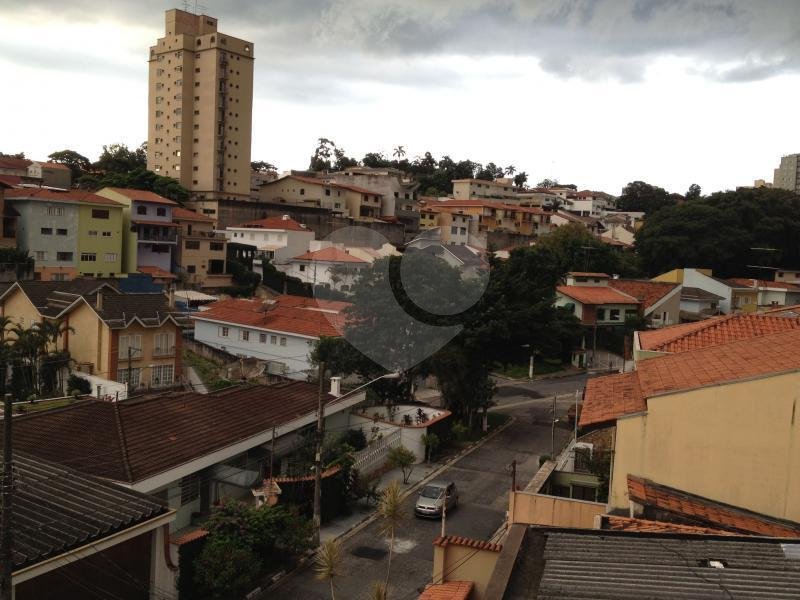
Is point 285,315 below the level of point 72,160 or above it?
below

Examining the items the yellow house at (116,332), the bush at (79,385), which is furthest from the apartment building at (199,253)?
the bush at (79,385)

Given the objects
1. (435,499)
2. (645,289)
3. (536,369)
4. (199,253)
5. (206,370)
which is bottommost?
(435,499)

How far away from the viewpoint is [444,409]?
2398 centimetres

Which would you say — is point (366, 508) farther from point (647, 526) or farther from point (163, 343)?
point (163, 343)

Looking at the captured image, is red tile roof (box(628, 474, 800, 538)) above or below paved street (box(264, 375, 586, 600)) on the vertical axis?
above

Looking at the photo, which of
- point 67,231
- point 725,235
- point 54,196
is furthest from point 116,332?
point 725,235

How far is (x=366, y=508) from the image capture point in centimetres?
1712

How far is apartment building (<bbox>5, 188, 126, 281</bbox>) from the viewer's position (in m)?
39.7

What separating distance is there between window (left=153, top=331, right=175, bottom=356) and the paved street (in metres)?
12.6

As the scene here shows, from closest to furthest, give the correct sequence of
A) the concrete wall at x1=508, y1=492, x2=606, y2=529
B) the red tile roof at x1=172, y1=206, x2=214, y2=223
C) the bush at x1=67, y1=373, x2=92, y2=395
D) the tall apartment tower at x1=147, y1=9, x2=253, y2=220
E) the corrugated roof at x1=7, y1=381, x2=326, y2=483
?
the concrete wall at x1=508, y1=492, x2=606, y2=529
the corrugated roof at x1=7, y1=381, x2=326, y2=483
the bush at x1=67, y1=373, x2=92, y2=395
the red tile roof at x1=172, y1=206, x2=214, y2=223
the tall apartment tower at x1=147, y1=9, x2=253, y2=220

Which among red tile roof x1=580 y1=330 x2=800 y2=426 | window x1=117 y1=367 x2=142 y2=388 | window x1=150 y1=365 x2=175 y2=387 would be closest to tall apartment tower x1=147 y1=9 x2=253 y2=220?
window x1=150 y1=365 x2=175 y2=387

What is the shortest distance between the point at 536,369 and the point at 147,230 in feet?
84.6

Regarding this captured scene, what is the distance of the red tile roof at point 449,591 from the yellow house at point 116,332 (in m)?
17.5

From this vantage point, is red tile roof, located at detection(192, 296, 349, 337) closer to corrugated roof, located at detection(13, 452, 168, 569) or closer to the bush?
the bush
